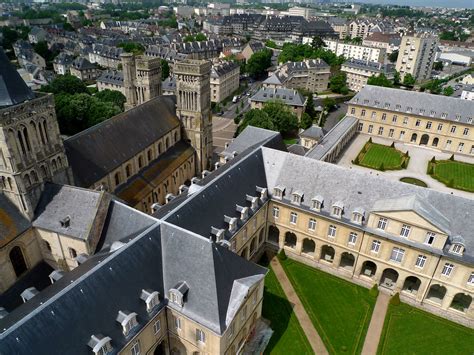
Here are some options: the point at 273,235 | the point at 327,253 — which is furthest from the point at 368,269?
the point at 273,235

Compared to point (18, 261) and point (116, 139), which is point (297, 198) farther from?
point (18, 261)

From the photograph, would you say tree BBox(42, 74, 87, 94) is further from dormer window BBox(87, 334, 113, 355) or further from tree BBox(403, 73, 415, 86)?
tree BBox(403, 73, 415, 86)

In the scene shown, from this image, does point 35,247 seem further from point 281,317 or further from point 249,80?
point 249,80

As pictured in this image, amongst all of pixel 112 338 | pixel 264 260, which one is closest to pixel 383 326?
pixel 264 260

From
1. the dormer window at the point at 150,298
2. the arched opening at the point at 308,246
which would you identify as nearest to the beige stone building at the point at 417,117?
the arched opening at the point at 308,246

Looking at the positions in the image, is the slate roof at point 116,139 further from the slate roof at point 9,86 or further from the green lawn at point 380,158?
the green lawn at point 380,158

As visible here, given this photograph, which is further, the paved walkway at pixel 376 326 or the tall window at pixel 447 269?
the tall window at pixel 447 269

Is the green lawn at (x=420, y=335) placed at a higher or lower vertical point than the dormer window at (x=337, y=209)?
lower
